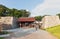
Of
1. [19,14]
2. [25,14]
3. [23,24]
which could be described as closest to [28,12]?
[25,14]

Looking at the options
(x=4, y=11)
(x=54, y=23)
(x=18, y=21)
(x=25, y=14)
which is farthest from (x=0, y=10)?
→ (x=54, y=23)

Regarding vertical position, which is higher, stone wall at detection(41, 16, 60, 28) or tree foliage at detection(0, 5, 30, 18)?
tree foliage at detection(0, 5, 30, 18)

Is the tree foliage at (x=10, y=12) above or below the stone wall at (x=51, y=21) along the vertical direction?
above

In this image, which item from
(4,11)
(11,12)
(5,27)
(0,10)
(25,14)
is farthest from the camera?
(25,14)

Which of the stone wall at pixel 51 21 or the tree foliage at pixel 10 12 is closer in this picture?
the stone wall at pixel 51 21

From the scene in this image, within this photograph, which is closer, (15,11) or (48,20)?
(48,20)

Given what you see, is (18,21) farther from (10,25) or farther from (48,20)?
(48,20)

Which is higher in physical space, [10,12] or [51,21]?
[10,12]

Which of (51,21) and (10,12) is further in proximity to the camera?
(10,12)

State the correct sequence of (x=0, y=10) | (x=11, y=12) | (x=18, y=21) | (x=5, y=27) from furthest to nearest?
(x=11, y=12), (x=0, y=10), (x=18, y=21), (x=5, y=27)

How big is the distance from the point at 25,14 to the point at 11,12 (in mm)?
13524

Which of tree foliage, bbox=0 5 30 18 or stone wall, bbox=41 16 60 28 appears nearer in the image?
stone wall, bbox=41 16 60 28

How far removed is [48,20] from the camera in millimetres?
45469

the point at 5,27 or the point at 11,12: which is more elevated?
the point at 11,12
